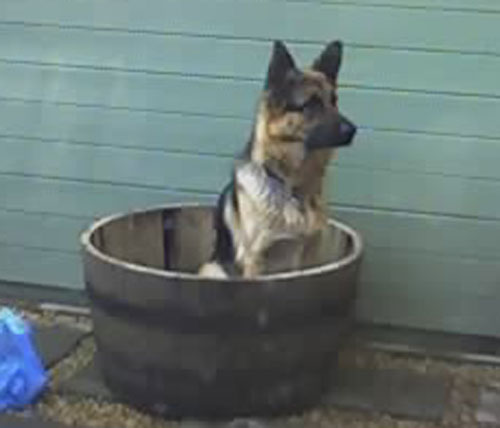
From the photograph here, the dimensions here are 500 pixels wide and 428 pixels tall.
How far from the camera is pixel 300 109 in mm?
4926

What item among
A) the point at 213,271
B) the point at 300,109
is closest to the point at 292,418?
the point at 213,271

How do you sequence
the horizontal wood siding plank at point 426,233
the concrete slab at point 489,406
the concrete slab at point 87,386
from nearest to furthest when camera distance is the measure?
1. the concrete slab at point 489,406
2. the concrete slab at point 87,386
3. the horizontal wood siding plank at point 426,233

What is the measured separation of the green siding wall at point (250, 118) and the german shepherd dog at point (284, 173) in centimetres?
49

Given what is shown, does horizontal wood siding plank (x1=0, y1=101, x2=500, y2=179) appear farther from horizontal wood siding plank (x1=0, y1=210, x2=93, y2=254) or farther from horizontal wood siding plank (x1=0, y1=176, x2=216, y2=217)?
horizontal wood siding plank (x1=0, y1=210, x2=93, y2=254)

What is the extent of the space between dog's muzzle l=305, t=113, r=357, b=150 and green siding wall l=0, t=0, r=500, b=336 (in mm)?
777

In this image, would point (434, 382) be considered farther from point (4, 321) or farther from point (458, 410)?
point (4, 321)

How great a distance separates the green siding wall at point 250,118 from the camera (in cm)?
559

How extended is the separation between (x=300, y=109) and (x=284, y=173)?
29 cm

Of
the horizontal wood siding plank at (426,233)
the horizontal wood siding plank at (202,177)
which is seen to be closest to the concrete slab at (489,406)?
the horizontal wood siding plank at (426,233)

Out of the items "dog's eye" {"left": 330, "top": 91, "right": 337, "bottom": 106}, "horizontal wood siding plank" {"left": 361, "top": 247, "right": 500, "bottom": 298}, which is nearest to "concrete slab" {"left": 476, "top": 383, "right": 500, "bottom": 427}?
"horizontal wood siding plank" {"left": 361, "top": 247, "right": 500, "bottom": 298}

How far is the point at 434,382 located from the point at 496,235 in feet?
2.20

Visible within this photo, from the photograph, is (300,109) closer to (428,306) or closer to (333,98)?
(333,98)

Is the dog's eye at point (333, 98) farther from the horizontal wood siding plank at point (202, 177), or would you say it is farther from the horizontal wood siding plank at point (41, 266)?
the horizontal wood siding plank at point (41, 266)

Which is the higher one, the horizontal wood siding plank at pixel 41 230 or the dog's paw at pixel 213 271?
the dog's paw at pixel 213 271
